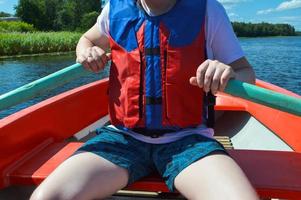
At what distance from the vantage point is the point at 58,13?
49.9 metres

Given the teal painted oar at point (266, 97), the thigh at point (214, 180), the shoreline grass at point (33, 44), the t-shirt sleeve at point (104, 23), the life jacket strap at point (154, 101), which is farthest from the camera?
the shoreline grass at point (33, 44)

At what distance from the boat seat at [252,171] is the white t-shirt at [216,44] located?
141 millimetres

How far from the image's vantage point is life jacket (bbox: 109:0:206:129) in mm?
1545

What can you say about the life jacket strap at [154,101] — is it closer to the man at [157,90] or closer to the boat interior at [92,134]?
the man at [157,90]

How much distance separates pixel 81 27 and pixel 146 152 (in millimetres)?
47215

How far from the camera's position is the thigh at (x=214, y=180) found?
1.22m

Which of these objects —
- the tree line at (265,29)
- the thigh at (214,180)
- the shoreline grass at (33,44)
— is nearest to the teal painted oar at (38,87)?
the thigh at (214,180)

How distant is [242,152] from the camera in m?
1.74

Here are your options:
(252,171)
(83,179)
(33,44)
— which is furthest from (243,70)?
(33,44)

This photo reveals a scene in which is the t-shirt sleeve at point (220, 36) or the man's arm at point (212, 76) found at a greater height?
the t-shirt sleeve at point (220, 36)

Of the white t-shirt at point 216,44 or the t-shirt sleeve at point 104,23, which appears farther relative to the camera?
the t-shirt sleeve at point 104,23

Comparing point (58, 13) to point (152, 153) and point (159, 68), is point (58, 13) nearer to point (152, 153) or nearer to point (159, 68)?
point (159, 68)

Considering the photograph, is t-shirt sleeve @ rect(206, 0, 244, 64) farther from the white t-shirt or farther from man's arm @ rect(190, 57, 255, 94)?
man's arm @ rect(190, 57, 255, 94)

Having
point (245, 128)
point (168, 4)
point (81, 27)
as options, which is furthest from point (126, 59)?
point (81, 27)
